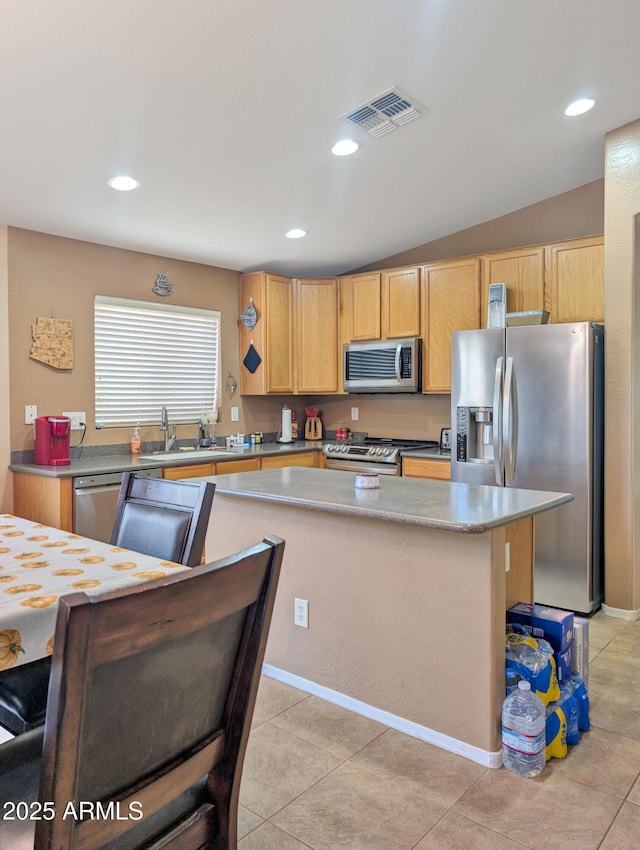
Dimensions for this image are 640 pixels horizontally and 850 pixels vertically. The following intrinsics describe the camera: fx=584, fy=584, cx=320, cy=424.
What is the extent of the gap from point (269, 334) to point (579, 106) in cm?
280

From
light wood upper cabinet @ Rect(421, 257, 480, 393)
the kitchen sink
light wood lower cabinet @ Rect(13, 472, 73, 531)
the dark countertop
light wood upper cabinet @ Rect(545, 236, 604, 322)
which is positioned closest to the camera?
light wood lower cabinet @ Rect(13, 472, 73, 531)

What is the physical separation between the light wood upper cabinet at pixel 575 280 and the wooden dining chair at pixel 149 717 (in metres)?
3.49

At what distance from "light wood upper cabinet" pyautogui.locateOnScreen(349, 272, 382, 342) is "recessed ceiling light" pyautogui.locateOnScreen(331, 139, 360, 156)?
1681 mm

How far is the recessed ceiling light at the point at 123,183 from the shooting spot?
3.21m

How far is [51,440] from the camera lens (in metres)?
3.67

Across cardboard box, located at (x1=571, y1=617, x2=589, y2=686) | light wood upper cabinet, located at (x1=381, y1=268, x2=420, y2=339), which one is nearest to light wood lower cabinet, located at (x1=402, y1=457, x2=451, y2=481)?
light wood upper cabinet, located at (x1=381, y1=268, x2=420, y2=339)

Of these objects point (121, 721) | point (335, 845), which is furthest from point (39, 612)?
point (335, 845)

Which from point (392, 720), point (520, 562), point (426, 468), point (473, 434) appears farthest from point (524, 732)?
point (426, 468)

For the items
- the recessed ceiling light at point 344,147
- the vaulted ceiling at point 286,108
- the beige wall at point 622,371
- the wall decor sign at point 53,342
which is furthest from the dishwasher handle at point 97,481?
the beige wall at point 622,371

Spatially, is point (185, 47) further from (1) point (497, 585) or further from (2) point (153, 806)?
(2) point (153, 806)

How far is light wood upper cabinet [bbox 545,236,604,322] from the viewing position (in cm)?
374

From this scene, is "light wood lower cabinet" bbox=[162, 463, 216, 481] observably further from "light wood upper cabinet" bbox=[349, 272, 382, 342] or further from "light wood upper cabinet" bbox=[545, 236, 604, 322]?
"light wood upper cabinet" bbox=[545, 236, 604, 322]

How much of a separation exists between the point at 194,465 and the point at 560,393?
240cm

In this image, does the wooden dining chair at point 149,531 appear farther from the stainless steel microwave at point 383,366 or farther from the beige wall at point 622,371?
the stainless steel microwave at point 383,366
